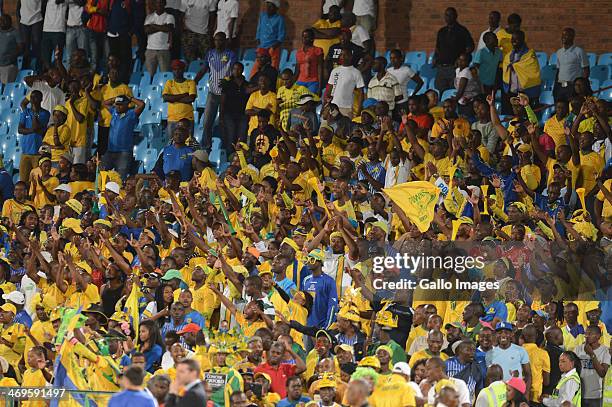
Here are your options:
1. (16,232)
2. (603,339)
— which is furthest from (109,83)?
(603,339)

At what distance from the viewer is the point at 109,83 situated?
23.2m

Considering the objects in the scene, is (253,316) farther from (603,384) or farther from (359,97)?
(359,97)

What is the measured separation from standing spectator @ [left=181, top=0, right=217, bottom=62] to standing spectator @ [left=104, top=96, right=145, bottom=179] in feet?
6.33

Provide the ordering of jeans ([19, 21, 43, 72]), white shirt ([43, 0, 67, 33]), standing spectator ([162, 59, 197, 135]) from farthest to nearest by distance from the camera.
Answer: jeans ([19, 21, 43, 72]) < white shirt ([43, 0, 67, 33]) < standing spectator ([162, 59, 197, 135])

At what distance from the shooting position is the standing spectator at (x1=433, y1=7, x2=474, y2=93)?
72.9ft

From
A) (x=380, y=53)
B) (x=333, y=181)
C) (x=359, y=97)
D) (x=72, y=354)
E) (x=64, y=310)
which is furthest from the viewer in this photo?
(x=380, y=53)

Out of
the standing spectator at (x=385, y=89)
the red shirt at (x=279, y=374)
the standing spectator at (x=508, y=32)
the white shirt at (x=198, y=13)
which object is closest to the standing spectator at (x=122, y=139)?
the white shirt at (x=198, y=13)

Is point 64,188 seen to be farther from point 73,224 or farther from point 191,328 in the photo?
point 191,328

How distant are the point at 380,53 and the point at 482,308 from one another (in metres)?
8.56

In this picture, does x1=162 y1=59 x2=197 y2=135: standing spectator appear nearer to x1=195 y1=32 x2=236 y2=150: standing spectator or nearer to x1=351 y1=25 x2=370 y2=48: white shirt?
x1=195 y1=32 x2=236 y2=150: standing spectator

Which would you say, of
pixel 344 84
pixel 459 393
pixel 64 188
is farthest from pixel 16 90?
pixel 459 393

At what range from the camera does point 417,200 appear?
17.6m

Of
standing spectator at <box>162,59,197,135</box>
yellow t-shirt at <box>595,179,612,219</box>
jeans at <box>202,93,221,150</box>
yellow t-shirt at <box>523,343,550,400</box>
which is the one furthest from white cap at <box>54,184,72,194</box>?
yellow t-shirt at <box>523,343,550,400</box>

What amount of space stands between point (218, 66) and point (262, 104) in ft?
4.04
